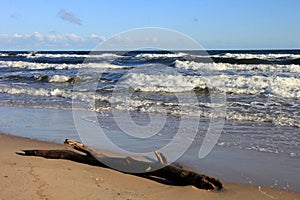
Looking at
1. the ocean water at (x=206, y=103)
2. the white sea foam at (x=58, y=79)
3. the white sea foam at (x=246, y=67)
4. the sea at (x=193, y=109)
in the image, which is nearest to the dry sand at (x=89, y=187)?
the sea at (x=193, y=109)

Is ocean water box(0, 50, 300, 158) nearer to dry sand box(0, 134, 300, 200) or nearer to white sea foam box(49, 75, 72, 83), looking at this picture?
white sea foam box(49, 75, 72, 83)

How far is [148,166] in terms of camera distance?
15.6 ft

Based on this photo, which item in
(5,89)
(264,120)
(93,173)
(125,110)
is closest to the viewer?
(93,173)

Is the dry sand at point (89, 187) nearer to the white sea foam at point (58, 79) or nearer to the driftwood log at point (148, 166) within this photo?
the driftwood log at point (148, 166)

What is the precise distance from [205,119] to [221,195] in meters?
4.62

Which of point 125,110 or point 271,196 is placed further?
point 125,110

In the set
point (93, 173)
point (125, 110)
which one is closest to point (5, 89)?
point (125, 110)

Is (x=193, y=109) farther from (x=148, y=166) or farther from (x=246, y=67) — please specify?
(x=246, y=67)

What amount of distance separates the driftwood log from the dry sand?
0.30 ft

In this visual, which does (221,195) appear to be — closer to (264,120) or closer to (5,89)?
(264,120)

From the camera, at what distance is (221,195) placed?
13.5 ft

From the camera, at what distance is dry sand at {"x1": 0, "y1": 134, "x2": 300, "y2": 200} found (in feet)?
12.9

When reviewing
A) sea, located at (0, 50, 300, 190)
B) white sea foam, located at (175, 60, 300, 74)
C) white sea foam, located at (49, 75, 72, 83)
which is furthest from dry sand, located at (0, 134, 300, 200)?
white sea foam, located at (175, 60, 300, 74)

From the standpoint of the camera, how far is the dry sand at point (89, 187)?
3941 mm
